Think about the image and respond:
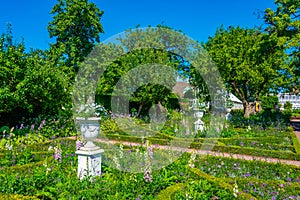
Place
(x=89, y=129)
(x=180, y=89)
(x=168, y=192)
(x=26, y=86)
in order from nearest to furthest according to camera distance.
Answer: (x=168, y=192) → (x=89, y=129) → (x=26, y=86) → (x=180, y=89)

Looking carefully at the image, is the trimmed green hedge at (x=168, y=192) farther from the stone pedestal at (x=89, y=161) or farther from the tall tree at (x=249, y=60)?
the tall tree at (x=249, y=60)

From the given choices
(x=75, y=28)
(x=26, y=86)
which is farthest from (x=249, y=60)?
(x=26, y=86)

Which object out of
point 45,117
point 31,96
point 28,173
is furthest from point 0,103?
point 28,173

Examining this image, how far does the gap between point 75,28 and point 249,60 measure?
10.7 metres

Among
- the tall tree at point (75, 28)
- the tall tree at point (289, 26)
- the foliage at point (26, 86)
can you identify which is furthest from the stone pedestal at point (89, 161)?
the tall tree at point (75, 28)

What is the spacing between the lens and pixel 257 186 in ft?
16.6

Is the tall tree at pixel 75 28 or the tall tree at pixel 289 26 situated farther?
the tall tree at pixel 75 28

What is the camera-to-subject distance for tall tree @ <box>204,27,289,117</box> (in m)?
13.9

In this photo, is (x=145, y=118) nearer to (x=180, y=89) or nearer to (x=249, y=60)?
(x=249, y=60)

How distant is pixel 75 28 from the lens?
18297mm

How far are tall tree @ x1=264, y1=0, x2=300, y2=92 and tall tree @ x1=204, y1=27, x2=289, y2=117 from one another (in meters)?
0.37

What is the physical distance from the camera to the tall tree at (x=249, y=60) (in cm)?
1389

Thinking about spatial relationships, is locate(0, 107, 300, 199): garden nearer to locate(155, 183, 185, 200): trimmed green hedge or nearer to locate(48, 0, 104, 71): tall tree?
locate(155, 183, 185, 200): trimmed green hedge

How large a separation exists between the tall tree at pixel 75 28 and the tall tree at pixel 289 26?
1026cm
